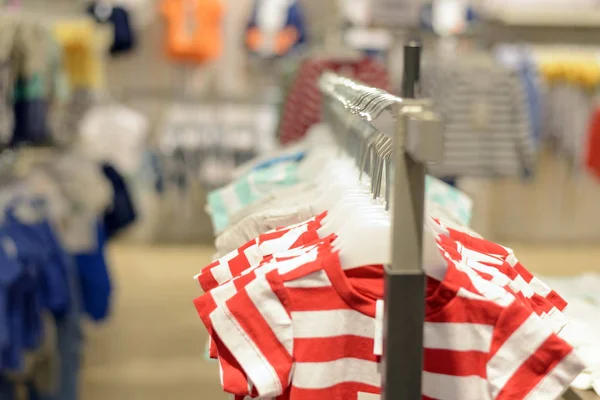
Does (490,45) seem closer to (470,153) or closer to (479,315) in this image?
(470,153)

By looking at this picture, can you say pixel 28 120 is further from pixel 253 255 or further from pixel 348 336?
pixel 348 336

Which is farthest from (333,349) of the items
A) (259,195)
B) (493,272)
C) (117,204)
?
(117,204)

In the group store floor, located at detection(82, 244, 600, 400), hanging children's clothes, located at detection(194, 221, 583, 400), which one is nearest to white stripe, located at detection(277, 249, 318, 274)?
hanging children's clothes, located at detection(194, 221, 583, 400)

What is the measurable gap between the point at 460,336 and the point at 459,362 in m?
0.03

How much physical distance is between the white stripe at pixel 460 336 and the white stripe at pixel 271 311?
17cm

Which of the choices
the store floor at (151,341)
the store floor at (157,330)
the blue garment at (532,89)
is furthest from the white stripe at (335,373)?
the blue garment at (532,89)

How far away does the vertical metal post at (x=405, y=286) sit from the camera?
80cm

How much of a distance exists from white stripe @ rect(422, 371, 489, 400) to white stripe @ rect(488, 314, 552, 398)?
1 centimetres

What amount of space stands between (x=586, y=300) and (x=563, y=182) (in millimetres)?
4110

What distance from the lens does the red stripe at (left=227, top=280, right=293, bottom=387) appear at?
89 centimetres

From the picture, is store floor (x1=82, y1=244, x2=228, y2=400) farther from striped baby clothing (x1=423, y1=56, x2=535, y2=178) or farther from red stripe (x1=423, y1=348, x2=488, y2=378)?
red stripe (x1=423, y1=348, x2=488, y2=378)

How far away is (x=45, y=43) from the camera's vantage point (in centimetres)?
254

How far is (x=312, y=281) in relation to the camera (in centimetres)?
90

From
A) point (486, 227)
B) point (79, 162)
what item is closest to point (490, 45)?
point (486, 227)
